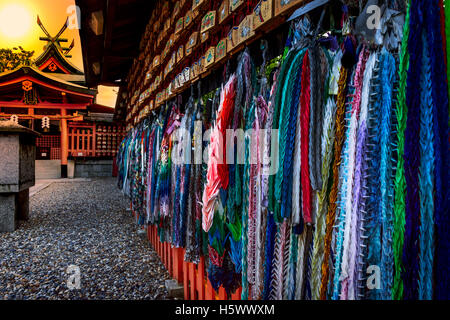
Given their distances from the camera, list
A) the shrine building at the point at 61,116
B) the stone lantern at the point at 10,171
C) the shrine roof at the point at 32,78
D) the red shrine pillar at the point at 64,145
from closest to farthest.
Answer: the stone lantern at the point at 10,171 < the shrine roof at the point at 32,78 < the shrine building at the point at 61,116 < the red shrine pillar at the point at 64,145

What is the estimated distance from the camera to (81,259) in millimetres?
3488

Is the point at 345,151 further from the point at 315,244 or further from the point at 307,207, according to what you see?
the point at 315,244

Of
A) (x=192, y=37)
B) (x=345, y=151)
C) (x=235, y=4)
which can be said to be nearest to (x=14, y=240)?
(x=192, y=37)

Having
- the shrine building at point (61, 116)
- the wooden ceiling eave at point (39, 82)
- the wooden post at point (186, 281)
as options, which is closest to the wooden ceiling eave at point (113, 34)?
the wooden post at point (186, 281)

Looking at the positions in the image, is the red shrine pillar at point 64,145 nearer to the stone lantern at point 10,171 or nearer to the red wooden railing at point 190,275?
the stone lantern at point 10,171

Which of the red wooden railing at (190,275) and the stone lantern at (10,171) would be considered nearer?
the red wooden railing at (190,275)

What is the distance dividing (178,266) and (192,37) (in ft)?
7.10

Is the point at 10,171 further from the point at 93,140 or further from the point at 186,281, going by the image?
the point at 93,140

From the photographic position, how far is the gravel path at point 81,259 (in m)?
2.67

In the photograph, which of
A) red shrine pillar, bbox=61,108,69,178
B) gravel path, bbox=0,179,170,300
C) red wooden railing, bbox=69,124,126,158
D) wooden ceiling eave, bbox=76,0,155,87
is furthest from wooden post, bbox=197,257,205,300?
red wooden railing, bbox=69,124,126,158

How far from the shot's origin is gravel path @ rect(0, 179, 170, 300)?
2.67 meters

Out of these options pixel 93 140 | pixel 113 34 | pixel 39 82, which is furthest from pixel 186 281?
pixel 93 140

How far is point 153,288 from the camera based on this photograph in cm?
279

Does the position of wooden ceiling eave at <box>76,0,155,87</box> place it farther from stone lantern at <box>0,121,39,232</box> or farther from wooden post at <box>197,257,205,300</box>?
wooden post at <box>197,257,205,300</box>
